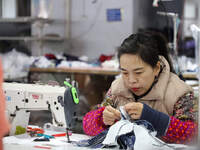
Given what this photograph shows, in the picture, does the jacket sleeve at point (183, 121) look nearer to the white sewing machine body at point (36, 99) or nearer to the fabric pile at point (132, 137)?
the fabric pile at point (132, 137)

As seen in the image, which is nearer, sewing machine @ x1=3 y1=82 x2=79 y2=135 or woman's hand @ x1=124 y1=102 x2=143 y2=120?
woman's hand @ x1=124 y1=102 x2=143 y2=120

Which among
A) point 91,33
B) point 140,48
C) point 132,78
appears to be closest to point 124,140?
point 132,78

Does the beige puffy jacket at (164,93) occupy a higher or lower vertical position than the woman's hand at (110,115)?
higher

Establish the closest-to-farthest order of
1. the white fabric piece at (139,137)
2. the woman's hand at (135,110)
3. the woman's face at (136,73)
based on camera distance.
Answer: the white fabric piece at (139,137)
the woman's hand at (135,110)
the woman's face at (136,73)

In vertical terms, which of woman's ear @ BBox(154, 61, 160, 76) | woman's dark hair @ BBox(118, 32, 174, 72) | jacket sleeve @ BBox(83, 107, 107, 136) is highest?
woman's dark hair @ BBox(118, 32, 174, 72)

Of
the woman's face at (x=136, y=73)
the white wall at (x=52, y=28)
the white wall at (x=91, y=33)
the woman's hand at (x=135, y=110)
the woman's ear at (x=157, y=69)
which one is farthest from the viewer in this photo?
the white wall at (x=52, y=28)

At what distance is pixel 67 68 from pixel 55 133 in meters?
2.33

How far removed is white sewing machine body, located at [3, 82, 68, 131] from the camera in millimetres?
1612

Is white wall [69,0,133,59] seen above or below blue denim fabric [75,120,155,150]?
above

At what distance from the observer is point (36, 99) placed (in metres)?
1.65

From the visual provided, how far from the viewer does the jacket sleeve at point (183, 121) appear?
148cm

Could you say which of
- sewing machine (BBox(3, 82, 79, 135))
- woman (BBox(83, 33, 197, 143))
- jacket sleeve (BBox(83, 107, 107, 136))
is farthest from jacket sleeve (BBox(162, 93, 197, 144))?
sewing machine (BBox(3, 82, 79, 135))

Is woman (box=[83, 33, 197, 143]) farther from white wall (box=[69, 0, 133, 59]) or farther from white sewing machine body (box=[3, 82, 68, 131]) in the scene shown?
white wall (box=[69, 0, 133, 59])

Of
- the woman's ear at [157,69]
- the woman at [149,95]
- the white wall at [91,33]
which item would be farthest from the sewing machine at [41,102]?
the white wall at [91,33]
